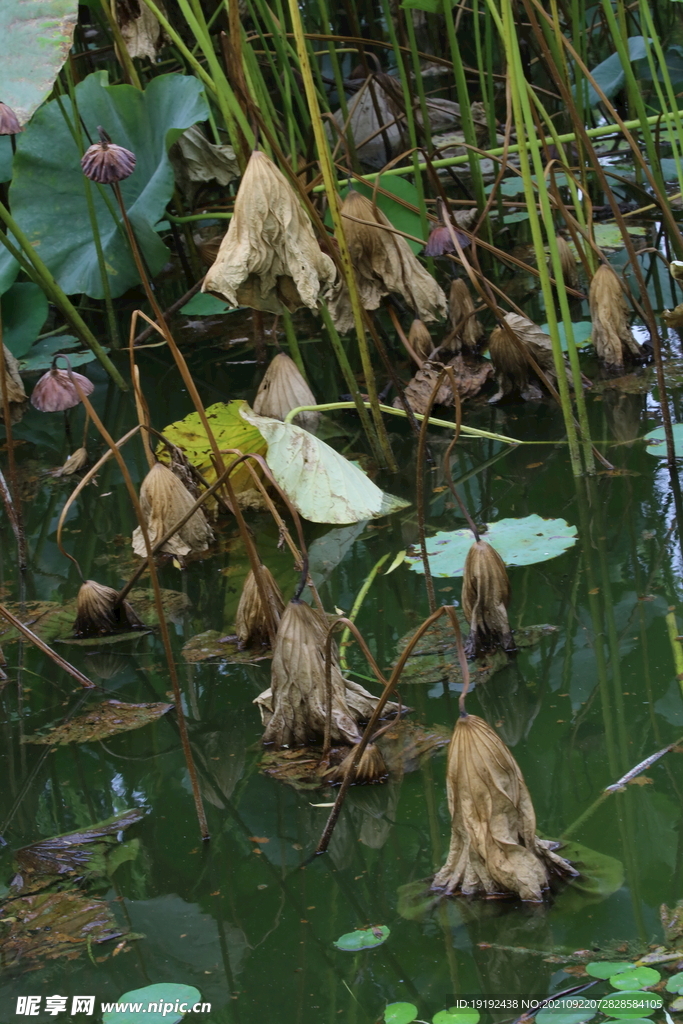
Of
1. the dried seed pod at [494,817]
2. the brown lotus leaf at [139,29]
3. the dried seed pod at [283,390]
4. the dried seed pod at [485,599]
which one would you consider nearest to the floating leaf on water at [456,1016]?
the dried seed pod at [494,817]

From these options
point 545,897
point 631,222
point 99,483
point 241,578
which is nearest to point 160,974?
point 545,897

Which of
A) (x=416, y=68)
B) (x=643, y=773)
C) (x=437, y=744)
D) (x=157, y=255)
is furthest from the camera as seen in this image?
(x=157, y=255)

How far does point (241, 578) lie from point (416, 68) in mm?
1409

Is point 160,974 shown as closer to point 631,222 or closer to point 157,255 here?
point 157,255

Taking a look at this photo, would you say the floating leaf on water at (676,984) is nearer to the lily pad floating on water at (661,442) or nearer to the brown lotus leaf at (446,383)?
the lily pad floating on water at (661,442)

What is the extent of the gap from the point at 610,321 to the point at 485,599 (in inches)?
41.2

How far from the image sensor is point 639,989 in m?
→ 0.73

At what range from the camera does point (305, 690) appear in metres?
1.12

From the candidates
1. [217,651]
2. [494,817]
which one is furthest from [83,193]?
[494,817]

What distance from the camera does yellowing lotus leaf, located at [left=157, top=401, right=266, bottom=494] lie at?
6.04ft

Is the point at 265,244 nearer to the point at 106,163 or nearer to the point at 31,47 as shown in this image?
the point at 106,163

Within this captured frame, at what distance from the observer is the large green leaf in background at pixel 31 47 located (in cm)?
198

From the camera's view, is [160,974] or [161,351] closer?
[160,974]

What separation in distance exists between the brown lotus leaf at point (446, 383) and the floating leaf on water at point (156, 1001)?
1.32 meters
